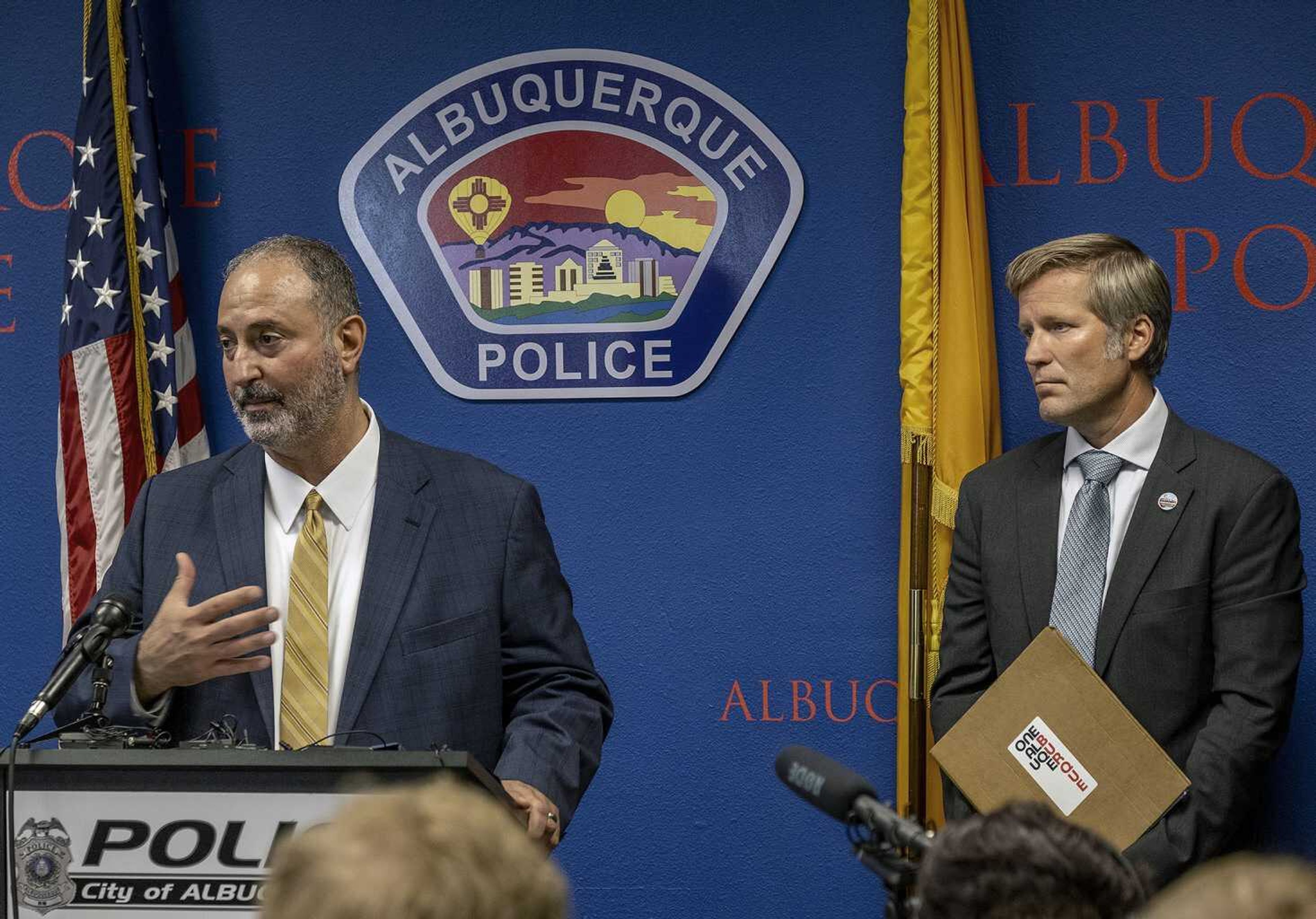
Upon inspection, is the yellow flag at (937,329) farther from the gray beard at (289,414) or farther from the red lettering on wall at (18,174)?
the red lettering on wall at (18,174)

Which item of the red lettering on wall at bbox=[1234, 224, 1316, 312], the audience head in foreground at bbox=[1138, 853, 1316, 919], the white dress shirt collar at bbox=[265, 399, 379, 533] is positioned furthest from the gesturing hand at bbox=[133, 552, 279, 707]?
the red lettering on wall at bbox=[1234, 224, 1316, 312]

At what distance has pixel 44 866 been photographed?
7.00 feet

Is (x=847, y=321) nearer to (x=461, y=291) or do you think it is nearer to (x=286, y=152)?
(x=461, y=291)

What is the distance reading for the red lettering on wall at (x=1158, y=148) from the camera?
392 cm

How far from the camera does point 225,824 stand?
2139 millimetres

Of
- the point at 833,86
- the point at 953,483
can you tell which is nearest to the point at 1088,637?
the point at 953,483

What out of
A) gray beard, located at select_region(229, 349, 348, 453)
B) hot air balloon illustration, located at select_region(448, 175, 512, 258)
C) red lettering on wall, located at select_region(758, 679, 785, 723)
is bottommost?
red lettering on wall, located at select_region(758, 679, 785, 723)

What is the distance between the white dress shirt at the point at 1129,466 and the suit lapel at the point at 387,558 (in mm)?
1309

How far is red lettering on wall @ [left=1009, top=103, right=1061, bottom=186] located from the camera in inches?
157

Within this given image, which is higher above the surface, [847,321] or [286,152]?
[286,152]

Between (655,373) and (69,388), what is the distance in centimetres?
143

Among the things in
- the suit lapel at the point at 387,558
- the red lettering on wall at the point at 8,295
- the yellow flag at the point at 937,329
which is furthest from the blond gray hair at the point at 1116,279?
the red lettering on wall at the point at 8,295

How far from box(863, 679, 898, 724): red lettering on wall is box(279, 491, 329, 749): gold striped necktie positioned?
1731 mm

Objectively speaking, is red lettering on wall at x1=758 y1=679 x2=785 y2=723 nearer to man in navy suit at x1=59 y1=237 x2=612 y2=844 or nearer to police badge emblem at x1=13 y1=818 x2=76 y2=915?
man in navy suit at x1=59 y1=237 x2=612 y2=844
